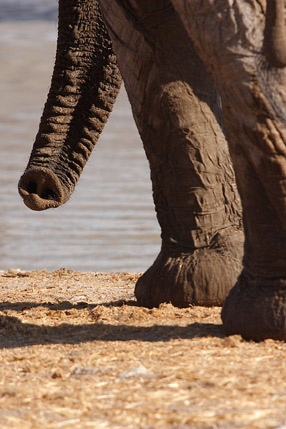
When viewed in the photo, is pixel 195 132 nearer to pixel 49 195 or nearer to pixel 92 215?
pixel 49 195

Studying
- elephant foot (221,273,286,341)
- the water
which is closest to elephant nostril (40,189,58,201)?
elephant foot (221,273,286,341)

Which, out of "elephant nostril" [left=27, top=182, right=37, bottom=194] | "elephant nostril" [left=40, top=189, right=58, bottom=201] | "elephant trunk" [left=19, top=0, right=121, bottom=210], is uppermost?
"elephant trunk" [left=19, top=0, right=121, bottom=210]

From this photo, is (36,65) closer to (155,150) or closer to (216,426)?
(155,150)

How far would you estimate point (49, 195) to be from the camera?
286 cm

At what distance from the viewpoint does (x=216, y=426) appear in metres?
1.50

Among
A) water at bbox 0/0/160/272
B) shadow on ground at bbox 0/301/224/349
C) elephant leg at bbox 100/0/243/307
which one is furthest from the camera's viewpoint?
water at bbox 0/0/160/272

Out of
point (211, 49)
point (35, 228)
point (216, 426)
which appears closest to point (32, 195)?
point (211, 49)

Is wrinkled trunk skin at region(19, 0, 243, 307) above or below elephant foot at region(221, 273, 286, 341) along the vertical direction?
above

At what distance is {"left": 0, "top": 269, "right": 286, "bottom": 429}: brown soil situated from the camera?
5.13 feet

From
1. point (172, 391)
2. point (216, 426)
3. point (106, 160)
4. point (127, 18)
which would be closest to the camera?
point (216, 426)

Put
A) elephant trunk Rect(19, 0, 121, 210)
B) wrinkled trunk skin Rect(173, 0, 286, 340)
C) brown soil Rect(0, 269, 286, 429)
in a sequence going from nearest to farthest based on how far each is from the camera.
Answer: brown soil Rect(0, 269, 286, 429), wrinkled trunk skin Rect(173, 0, 286, 340), elephant trunk Rect(19, 0, 121, 210)

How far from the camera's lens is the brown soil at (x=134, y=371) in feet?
5.13

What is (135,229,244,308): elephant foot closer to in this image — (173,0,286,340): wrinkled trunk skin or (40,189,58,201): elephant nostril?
(40,189,58,201): elephant nostril

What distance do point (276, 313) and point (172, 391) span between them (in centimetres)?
40
